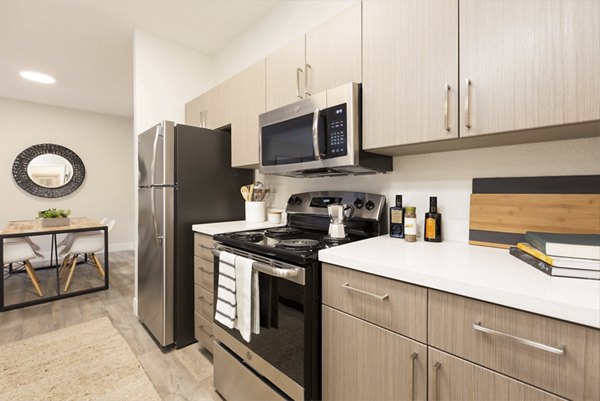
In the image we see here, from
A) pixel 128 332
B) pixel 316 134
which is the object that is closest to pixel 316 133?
pixel 316 134

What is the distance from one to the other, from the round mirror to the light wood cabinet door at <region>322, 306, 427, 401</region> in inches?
221

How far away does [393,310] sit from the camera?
35.4 inches

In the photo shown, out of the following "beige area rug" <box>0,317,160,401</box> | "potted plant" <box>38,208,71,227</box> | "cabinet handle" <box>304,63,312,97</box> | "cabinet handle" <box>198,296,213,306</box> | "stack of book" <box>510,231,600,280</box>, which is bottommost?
"beige area rug" <box>0,317,160,401</box>

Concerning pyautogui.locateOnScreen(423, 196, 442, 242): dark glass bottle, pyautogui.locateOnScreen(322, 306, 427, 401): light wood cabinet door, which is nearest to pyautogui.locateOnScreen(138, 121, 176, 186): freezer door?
pyautogui.locateOnScreen(322, 306, 427, 401): light wood cabinet door

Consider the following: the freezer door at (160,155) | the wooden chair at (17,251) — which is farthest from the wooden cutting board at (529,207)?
the wooden chair at (17,251)

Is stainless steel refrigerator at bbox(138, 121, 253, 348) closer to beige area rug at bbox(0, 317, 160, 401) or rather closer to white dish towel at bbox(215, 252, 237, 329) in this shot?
beige area rug at bbox(0, 317, 160, 401)

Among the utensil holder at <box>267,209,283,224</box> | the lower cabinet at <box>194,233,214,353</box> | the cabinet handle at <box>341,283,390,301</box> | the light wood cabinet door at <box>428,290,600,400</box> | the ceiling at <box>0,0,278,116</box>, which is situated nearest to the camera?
the light wood cabinet door at <box>428,290,600,400</box>

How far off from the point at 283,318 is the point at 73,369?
65.0 inches

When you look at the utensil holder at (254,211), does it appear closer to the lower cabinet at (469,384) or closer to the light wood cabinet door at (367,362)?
the light wood cabinet door at (367,362)

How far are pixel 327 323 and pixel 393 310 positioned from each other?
12.0 inches

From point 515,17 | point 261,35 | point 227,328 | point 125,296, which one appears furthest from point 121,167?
point 515,17

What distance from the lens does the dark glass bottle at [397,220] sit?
1430mm

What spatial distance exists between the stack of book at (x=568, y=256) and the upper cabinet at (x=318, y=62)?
3.30 ft

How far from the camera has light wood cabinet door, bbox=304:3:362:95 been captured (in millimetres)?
1360
